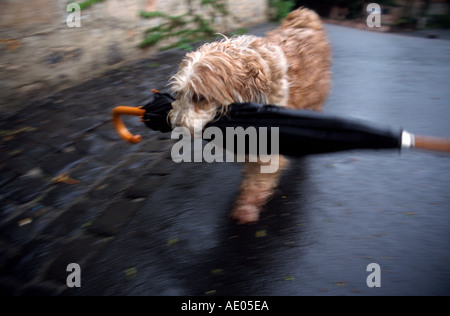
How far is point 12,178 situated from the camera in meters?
3.86

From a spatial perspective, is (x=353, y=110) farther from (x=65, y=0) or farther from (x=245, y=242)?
(x=65, y=0)

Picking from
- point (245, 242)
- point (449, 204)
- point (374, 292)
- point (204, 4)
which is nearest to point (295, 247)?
point (245, 242)

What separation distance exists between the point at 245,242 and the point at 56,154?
103 inches

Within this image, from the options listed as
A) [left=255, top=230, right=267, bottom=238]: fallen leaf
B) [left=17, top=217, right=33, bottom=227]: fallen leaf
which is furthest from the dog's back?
[left=17, top=217, right=33, bottom=227]: fallen leaf

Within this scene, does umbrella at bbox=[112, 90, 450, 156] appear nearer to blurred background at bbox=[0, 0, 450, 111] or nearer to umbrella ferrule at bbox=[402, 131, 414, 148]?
umbrella ferrule at bbox=[402, 131, 414, 148]

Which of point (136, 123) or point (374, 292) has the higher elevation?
point (136, 123)

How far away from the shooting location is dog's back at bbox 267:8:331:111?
10.4 ft

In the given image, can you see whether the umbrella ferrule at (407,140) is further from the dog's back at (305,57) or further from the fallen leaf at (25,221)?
the fallen leaf at (25,221)

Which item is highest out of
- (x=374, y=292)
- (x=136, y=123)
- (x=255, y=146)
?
(x=255, y=146)

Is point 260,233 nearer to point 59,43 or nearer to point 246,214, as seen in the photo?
point 246,214

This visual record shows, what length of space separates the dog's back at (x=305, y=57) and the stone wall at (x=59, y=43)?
366 centimetres

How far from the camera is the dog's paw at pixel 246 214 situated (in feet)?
9.76

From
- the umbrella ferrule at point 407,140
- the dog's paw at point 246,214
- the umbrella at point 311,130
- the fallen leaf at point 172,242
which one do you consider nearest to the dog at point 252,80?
the dog's paw at point 246,214

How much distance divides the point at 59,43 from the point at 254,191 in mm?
4400
